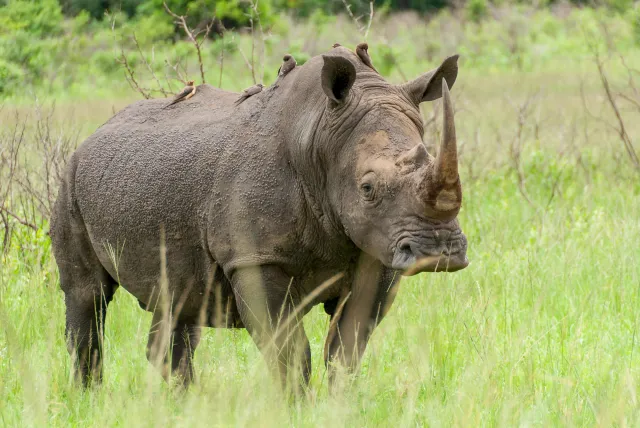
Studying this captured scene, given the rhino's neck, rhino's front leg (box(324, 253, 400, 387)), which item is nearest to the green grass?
rhino's front leg (box(324, 253, 400, 387))

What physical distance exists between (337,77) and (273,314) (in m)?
0.95

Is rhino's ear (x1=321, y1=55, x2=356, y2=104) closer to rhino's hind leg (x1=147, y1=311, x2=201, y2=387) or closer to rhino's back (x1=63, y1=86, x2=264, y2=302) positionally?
rhino's back (x1=63, y1=86, x2=264, y2=302)

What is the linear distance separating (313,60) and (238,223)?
28.6 inches

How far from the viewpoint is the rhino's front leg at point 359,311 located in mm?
4457

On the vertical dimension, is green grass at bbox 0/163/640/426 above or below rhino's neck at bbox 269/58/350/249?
below

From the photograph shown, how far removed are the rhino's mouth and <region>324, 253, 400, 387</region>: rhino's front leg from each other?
54cm

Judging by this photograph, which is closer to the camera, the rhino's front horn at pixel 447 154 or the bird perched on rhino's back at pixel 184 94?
the rhino's front horn at pixel 447 154

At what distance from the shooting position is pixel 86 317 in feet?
17.8

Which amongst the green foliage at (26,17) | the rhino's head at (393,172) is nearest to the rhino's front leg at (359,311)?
the rhino's head at (393,172)

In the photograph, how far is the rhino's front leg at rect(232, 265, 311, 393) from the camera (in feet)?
14.4

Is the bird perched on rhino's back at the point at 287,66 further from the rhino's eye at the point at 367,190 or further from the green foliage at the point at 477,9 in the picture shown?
the green foliage at the point at 477,9

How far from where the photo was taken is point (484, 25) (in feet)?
106

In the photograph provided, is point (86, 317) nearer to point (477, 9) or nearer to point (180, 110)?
point (180, 110)

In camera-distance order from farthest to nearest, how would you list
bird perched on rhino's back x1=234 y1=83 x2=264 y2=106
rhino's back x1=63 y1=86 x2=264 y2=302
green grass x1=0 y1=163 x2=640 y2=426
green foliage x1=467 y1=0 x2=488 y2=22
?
green foliage x1=467 y1=0 x2=488 y2=22 < bird perched on rhino's back x1=234 y1=83 x2=264 y2=106 < rhino's back x1=63 y1=86 x2=264 y2=302 < green grass x1=0 y1=163 x2=640 y2=426
